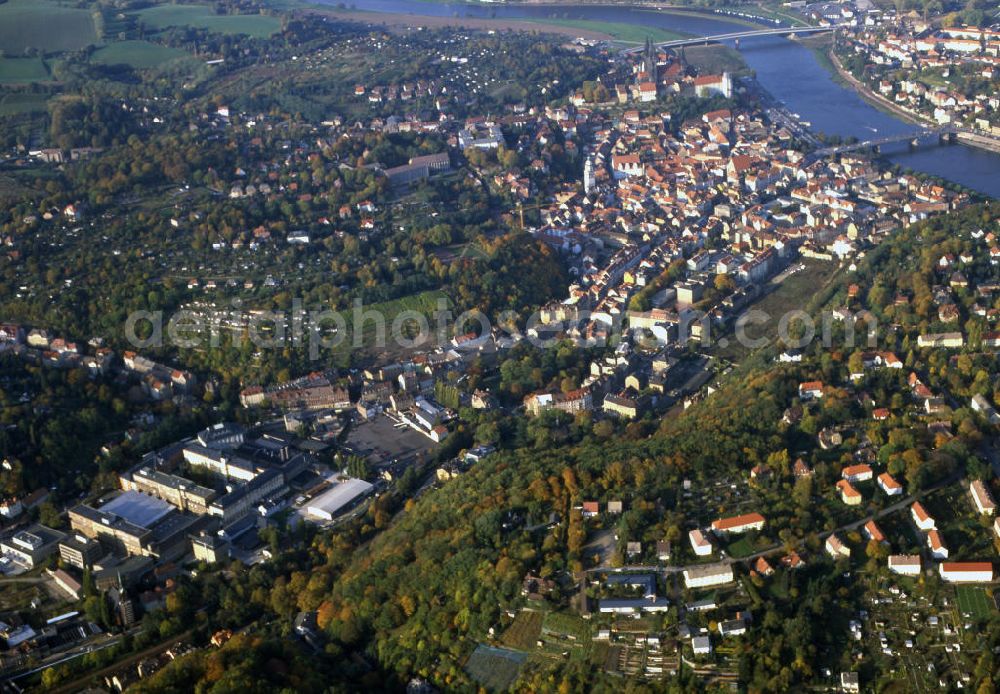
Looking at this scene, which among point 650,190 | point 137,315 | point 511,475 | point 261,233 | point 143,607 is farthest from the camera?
point 650,190

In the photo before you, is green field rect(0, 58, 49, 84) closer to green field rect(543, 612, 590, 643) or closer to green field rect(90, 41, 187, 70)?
green field rect(90, 41, 187, 70)

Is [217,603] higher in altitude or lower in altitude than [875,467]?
lower

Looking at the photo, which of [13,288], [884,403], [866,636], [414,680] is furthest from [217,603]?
[13,288]

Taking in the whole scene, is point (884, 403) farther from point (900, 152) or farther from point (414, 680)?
point (900, 152)

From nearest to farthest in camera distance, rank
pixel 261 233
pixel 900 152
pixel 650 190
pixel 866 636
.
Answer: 1. pixel 866 636
2. pixel 261 233
3. pixel 650 190
4. pixel 900 152

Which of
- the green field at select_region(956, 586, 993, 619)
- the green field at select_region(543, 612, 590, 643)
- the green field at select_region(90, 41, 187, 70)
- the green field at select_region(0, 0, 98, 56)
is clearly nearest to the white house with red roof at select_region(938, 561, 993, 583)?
the green field at select_region(956, 586, 993, 619)

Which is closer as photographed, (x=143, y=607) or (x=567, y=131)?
(x=143, y=607)

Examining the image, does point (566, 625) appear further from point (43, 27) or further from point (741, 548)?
point (43, 27)
